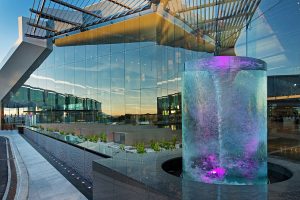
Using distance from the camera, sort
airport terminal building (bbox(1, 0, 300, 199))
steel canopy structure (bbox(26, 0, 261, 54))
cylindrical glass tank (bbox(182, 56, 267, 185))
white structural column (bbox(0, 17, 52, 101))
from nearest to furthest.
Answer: cylindrical glass tank (bbox(182, 56, 267, 185)), airport terminal building (bbox(1, 0, 300, 199)), steel canopy structure (bbox(26, 0, 261, 54)), white structural column (bbox(0, 17, 52, 101))

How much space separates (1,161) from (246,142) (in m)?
13.9

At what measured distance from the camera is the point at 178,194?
386 cm

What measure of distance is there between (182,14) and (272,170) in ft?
48.5

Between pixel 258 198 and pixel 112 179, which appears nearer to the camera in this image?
pixel 258 198

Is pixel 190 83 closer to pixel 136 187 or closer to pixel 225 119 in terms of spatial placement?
pixel 225 119

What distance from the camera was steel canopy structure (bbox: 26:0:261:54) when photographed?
419 inches

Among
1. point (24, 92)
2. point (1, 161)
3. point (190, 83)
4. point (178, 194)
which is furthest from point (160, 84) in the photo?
point (24, 92)

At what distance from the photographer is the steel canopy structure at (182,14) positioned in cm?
1064

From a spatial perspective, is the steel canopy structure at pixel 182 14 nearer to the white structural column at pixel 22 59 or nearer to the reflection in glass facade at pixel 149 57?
the reflection in glass facade at pixel 149 57

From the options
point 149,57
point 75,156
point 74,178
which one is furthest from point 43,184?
point 149,57

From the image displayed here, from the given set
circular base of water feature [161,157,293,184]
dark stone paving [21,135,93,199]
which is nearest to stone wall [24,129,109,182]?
dark stone paving [21,135,93,199]

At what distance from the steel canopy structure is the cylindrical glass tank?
4.85 feet

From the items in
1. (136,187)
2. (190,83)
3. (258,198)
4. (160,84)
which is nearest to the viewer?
(258,198)

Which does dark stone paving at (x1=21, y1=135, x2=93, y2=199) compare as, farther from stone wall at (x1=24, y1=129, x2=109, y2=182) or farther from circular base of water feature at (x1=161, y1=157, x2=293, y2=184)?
circular base of water feature at (x1=161, y1=157, x2=293, y2=184)
